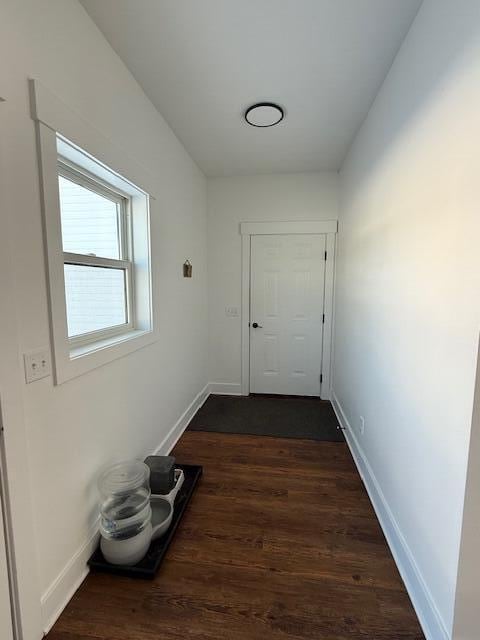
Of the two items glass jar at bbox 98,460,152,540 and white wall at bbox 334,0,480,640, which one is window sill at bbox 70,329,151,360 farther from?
white wall at bbox 334,0,480,640

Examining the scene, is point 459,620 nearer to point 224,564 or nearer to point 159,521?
point 224,564

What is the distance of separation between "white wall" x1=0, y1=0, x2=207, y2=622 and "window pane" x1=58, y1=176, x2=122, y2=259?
31cm

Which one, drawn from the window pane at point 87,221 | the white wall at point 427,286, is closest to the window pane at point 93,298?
the window pane at point 87,221

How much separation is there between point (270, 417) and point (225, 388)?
0.83 metres

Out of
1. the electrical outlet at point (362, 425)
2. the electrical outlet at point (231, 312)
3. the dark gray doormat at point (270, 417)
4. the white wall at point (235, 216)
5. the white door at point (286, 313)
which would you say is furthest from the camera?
the electrical outlet at point (231, 312)

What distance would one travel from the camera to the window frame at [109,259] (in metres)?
1.50

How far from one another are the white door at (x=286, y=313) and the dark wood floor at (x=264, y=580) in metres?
1.63

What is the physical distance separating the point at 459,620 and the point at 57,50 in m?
2.61

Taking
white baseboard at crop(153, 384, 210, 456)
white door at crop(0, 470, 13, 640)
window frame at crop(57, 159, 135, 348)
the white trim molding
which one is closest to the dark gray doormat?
white baseboard at crop(153, 384, 210, 456)

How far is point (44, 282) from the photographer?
1171 millimetres

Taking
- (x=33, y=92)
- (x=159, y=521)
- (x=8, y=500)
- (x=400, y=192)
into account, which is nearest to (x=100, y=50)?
(x=33, y=92)

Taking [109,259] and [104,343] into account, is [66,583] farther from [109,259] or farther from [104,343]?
[109,259]

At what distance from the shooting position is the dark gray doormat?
9.29 feet

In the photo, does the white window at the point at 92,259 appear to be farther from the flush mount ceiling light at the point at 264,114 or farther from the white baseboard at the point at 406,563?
the white baseboard at the point at 406,563
